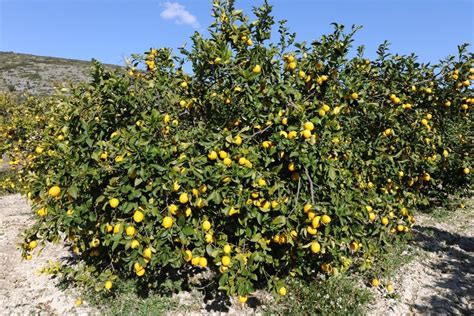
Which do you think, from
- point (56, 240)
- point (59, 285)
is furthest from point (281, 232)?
point (59, 285)

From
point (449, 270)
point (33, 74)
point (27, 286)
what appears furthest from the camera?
point (33, 74)

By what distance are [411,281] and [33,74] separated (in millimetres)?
49104

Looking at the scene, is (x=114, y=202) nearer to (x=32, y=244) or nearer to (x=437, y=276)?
(x=32, y=244)

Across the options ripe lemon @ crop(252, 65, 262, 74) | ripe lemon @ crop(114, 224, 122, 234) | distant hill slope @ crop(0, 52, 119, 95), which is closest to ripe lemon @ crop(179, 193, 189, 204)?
ripe lemon @ crop(114, 224, 122, 234)

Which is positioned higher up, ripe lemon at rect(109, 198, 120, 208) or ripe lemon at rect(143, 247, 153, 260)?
ripe lemon at rect(109, 198, 120, 208)

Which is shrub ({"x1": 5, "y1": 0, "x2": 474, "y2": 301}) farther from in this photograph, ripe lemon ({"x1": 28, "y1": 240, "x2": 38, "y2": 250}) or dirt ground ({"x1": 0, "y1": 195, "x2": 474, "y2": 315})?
dirt ground ({"x1": 0, "y1": 195, "x2": 474, "y2": 315})

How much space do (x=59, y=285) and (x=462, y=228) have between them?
6486 mm

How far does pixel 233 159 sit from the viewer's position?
3.03 meters

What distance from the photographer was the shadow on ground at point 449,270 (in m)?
3.90

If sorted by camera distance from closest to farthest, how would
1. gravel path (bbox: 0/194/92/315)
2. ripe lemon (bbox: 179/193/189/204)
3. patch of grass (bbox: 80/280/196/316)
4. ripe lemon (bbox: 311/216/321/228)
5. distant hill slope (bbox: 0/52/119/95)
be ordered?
ripe lemon (bbox: 179/193/189/204) < ripe lemon (bbox: 311/216/321/228) < patch of grass (bbox: 80/280/196/316) < gravel path (bbox: 0/194/92/315) < distant hill slope (bbox: 0/52/119/95)

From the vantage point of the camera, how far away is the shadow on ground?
3.90 metres

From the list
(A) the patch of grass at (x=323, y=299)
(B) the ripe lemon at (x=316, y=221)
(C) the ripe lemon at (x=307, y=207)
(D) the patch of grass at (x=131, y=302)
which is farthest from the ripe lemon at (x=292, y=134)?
(D) the patch of grass at (x=131, y=302)

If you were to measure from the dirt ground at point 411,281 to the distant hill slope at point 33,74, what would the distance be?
107ft

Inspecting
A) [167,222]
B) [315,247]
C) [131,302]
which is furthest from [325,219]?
[131,302]
